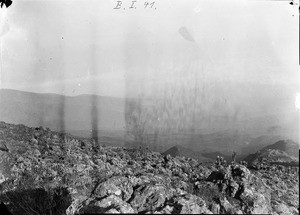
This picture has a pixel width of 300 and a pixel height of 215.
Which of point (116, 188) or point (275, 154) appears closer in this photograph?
point (116, 188)

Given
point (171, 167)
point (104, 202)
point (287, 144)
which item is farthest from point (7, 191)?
point (287, 144)

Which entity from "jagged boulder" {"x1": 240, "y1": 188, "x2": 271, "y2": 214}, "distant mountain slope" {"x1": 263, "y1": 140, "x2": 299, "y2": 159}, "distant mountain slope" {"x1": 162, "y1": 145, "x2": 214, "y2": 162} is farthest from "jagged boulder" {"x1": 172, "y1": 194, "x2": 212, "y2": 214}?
"distant mountain slope" {"x1": 263, "y1": 140, "x2": 299, "y2": 159}

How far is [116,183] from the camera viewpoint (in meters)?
28.3

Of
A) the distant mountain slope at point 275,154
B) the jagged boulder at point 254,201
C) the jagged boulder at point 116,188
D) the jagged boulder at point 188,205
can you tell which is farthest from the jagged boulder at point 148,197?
the distant mountain slope at point 275,154

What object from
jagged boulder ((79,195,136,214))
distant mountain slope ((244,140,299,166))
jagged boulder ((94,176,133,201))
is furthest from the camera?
distant mountain slope ((244,140,299,166))

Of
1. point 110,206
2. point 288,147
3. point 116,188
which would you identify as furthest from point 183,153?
point 110,206

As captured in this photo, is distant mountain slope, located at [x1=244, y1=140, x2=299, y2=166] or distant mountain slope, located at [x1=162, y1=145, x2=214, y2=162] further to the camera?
distant mountain slope, located at [x1=162, y1=145, x2=214, y2=162]

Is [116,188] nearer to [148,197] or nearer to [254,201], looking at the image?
[148,197]

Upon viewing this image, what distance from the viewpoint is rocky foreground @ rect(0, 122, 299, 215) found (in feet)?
77.7

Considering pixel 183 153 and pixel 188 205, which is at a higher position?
pixel 188 205

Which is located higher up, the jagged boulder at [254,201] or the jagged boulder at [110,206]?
the jagged boulder at [110,206]

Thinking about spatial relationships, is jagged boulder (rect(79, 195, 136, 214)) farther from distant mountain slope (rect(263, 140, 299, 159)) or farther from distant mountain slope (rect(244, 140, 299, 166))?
distant mountain slope (rect(263, 140, 299, 159))

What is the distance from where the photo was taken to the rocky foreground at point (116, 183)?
77.7ft

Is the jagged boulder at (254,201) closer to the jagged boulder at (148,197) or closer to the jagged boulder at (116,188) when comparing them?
the jagged boulder at (148,197)
